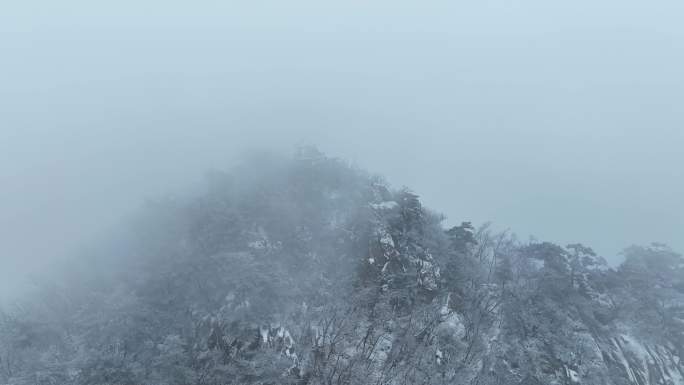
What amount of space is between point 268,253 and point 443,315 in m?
23.1

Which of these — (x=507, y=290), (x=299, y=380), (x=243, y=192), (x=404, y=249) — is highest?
(x=243, y=192)

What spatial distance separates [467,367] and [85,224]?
2458 inches

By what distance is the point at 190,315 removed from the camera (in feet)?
127

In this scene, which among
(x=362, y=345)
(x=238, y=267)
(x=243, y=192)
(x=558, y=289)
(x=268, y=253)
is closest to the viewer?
(x=362, y=345)

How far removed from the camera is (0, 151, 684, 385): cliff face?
116ft

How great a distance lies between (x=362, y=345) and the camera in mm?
38281

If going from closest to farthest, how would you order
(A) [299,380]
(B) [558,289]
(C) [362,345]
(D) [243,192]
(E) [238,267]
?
(A) [299,380] → (C) [362,345] → (E) [238,267] → (B) [558,289] → (D) [243,192]

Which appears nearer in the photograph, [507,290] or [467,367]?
[467,367]

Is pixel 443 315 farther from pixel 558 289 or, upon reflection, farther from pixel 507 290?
pixel 558 289

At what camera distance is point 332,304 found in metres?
41.2

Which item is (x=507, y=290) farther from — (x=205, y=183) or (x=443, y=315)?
(x=205, y=183)

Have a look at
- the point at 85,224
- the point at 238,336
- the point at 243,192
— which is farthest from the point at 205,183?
the point at 238,336

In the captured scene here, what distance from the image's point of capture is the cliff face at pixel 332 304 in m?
35.4

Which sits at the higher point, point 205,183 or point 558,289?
point 205,183
